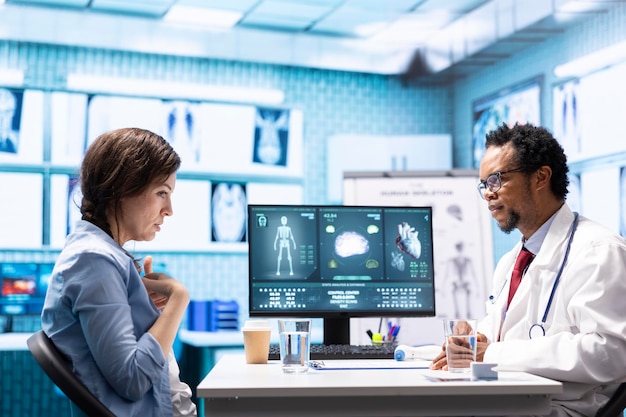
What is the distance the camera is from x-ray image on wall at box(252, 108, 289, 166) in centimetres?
615

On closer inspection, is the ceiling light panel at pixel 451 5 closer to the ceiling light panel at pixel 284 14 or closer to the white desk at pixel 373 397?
the ceiling light panel at pixel 284 14

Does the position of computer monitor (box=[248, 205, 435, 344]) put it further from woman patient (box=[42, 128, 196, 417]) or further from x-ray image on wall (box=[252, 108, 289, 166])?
x-ray image on wall (box=[252, 108, 289, 166])

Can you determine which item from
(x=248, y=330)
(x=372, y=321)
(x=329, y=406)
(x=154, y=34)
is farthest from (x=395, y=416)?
(x=154, y=34)

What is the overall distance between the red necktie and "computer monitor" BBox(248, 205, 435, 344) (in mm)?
350

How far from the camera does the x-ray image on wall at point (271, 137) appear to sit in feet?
20.2

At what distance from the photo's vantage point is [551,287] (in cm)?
241

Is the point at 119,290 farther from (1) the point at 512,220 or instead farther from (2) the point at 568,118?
(2) the point at 568,118

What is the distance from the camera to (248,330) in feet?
8.11

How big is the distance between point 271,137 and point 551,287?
158 inches

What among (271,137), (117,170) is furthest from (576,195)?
(117,170)

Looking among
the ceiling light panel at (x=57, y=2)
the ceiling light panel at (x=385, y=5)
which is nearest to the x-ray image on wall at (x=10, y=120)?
the ceiling light panel at (x=57, y=2)

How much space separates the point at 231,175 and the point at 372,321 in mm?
2179

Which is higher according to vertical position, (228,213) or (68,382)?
(228,213)

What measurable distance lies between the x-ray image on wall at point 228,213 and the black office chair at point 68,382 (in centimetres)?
413
